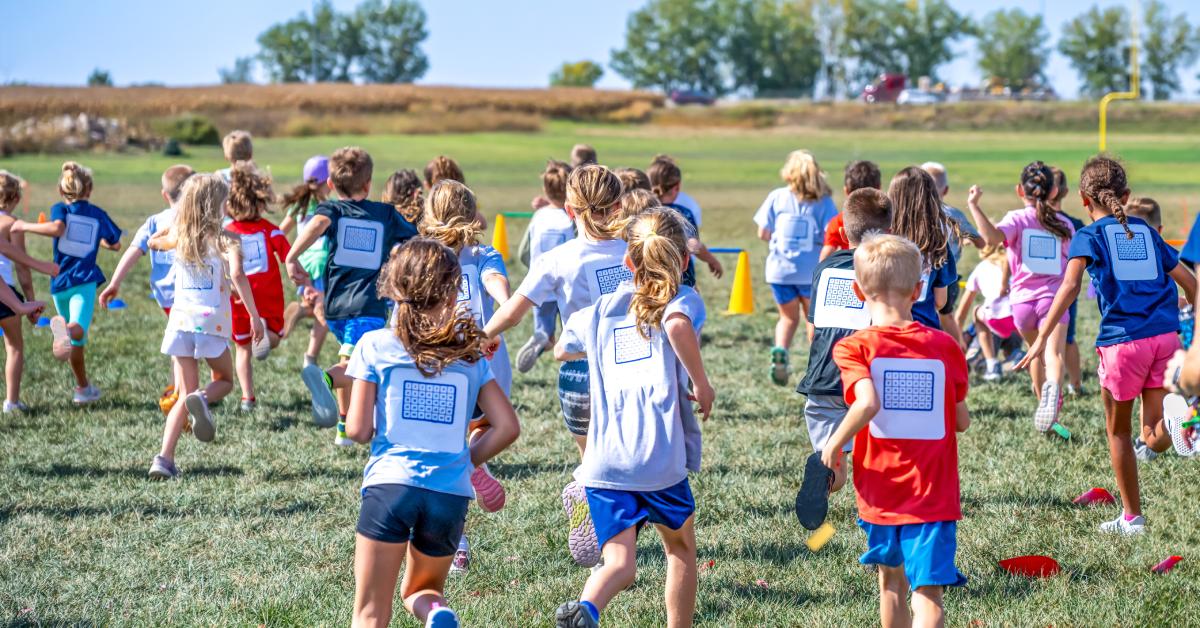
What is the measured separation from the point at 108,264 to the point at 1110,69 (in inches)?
3830

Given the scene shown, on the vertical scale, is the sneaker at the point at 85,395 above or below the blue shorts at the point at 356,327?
below

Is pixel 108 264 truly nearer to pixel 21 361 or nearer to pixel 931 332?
pixel 21 361

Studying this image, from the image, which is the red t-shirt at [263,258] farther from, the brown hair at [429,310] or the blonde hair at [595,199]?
the brown hair at [429,310]

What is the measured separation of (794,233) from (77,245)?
5.34m

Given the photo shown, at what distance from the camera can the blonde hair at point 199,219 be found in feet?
22.9

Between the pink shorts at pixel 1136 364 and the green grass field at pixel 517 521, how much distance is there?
0.74m

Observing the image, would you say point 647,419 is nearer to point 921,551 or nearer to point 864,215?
point 921,551

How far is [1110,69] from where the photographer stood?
99.9 meters

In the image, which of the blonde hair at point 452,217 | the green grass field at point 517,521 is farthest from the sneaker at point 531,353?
the blonde hair at point 452,217

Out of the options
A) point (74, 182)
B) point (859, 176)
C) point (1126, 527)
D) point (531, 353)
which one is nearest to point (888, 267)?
point (1126, 527)

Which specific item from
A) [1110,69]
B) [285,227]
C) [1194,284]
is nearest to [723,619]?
[1194,284]

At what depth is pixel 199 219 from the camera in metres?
6.98

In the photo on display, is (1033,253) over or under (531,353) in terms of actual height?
over

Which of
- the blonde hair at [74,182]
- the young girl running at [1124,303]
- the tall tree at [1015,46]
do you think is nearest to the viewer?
the young girl running at [1124,303]
